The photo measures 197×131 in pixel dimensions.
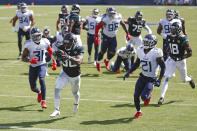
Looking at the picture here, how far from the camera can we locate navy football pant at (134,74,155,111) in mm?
9672

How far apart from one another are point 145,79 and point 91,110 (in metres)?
1.53

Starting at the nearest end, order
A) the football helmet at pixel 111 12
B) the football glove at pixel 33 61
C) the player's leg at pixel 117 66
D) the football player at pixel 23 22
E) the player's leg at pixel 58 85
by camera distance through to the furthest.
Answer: the player's leg at pixel 58 85
the football glove at pixel 33 61
the player's leg at pixel 117 66
the football helmet at pixel 111 12
the football player at pixel 23 22

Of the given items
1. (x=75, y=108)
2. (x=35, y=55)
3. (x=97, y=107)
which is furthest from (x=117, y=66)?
(x=75, y=108)

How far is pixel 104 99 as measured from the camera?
11.5 m

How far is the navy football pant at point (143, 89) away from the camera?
9672 millimetres

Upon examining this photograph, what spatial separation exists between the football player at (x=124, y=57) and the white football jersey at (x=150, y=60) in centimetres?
432

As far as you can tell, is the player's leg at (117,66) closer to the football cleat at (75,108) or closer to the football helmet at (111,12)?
the football helmet at (111,12)

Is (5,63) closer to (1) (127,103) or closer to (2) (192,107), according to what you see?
(1) (127,103)

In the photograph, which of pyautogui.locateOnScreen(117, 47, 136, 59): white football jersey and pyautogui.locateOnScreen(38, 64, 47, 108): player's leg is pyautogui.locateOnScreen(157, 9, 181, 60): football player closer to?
pyautogui.locateOnScreen(117, 47, 136, 59): white football jersey

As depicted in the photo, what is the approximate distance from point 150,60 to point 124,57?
4613mm

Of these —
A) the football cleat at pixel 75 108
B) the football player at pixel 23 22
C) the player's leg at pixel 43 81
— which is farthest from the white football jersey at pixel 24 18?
the football cleat at pixel 75 108

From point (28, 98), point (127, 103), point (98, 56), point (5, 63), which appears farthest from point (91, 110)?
point (5, 63)

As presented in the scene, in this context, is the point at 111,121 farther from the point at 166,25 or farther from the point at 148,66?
the point at 166,25

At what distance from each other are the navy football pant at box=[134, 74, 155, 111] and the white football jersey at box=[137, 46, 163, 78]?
0.11 metres
